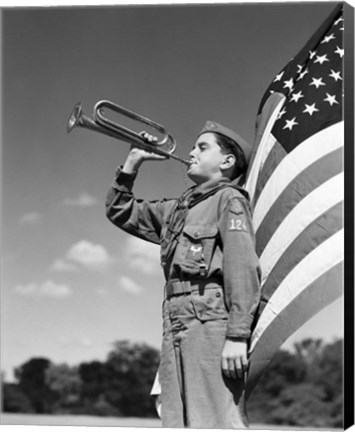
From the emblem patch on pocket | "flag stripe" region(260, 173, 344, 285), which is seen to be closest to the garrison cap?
"flag stripe" region(260, 173, 344, 285)

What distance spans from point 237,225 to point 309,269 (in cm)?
53

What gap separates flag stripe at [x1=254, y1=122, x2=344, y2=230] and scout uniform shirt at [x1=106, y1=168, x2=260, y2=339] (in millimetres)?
227

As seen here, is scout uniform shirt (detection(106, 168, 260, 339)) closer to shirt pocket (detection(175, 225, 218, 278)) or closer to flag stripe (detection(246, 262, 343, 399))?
shirt pocket (detection(175, 225, 218, 278))

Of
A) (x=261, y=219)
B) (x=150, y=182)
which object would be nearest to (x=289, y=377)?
(x=150, y=182)

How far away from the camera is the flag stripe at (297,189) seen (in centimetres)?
651

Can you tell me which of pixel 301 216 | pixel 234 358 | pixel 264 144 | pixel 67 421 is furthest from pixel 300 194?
pixel 67 421

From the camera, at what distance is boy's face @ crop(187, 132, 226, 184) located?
A: 6.56m

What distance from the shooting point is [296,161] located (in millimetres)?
6605

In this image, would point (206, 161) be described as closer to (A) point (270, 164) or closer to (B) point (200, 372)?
(A) point (270, 164)

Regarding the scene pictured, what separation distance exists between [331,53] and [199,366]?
207cm

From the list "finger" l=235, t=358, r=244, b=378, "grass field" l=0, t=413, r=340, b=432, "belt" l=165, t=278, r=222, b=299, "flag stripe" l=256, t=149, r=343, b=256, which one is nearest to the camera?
"finger" l=235, t=358, r=244, b=378

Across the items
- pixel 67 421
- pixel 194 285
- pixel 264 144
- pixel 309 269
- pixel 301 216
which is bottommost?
pixel 67 421

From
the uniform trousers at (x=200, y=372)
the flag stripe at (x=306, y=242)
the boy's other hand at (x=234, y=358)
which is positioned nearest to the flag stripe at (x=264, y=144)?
the flag stripe at (x=306, y=242)

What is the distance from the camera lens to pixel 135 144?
6.63 meters
